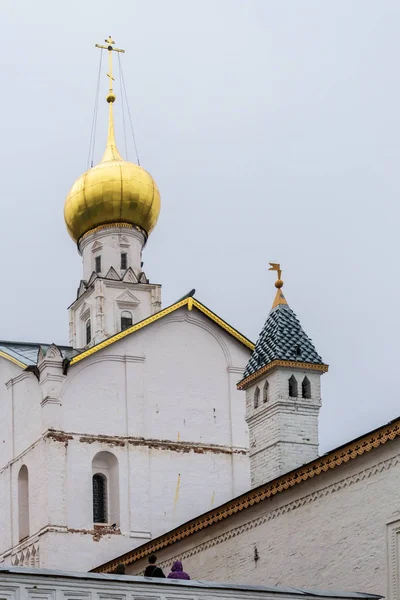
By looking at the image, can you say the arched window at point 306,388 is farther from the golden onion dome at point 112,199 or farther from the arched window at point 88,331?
the golden onion dome at point 112,199

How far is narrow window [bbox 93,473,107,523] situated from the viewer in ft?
83.1

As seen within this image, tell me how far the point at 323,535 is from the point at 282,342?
5333 mm

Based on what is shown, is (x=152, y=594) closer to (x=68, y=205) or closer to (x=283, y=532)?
(x=283, y=532)

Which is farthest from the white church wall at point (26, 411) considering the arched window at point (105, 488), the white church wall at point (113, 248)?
the white church wall at point (113, 248)

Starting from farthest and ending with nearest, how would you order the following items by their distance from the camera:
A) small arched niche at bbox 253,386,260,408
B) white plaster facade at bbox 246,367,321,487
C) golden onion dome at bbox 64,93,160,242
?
1. golden onion dome at bbox 64,93,160,242
2. small arched niche at bbox 253,386,260,408
3. white plaster facade at bbox 246,367,321,487

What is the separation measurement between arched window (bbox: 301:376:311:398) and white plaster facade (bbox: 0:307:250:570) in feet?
15.0

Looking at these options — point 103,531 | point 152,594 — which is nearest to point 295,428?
point 103,531

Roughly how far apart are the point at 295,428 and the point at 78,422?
18.0ft

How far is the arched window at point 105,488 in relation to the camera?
25.4m

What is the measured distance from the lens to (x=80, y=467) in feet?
83.0

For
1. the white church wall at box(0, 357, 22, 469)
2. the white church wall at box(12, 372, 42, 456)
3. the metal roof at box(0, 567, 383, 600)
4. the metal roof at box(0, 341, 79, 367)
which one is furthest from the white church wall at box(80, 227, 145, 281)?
the metal roof at box(0, 567, 383, 600)

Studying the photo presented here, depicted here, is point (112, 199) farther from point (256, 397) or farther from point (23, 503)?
point (256, 397)

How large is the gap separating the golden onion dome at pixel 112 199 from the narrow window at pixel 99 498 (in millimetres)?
6700

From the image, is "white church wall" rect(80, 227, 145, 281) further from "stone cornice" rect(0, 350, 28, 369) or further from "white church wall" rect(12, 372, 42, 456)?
"white church wall" rect(12, 372, 42, 456)
